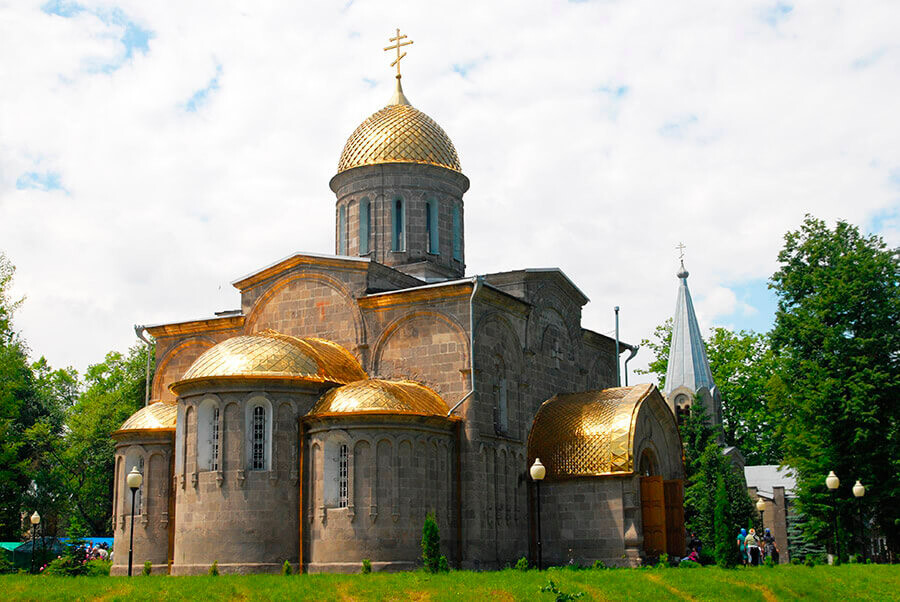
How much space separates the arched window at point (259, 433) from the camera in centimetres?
1969

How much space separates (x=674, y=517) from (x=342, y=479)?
354 inches

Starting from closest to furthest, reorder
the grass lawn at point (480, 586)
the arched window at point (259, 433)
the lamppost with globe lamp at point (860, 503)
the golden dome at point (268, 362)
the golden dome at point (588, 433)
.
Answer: the grass lawn at point (480, 586) → the arched window at point (259, 433) → the golden dome at point (268, 362) → the golden dome at point (588, 433) → the lamppost with globe lamp at point (860, 503)

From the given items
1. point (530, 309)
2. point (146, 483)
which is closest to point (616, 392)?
point (530, 309)

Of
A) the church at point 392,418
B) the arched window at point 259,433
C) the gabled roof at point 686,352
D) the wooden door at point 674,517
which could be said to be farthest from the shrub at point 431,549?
the gabled roof at point 686,352

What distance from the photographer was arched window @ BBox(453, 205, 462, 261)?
1058 inches

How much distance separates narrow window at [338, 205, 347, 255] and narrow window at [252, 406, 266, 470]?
7857 millimetres

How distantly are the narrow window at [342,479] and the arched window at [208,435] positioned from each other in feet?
8.32

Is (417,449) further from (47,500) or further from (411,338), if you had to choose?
(47,500)

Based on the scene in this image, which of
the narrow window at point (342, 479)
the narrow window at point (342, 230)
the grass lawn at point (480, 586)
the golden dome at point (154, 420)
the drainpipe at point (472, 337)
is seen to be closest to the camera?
the grass lawn at point (480, 586)

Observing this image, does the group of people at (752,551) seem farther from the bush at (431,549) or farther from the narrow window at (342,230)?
the narrow window at (342,230)

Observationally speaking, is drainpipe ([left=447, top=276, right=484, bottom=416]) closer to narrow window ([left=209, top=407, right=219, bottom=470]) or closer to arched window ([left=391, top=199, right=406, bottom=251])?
narrow window ([left=209, top=407, right=219, bottom=470])

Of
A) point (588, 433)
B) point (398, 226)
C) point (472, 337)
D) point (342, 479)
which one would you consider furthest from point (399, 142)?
point (342, 479)

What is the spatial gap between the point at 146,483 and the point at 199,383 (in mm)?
3628

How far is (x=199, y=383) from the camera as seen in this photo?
65.6 feet
